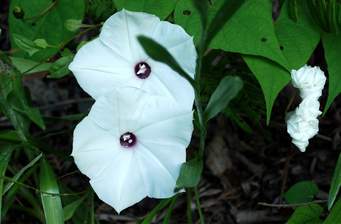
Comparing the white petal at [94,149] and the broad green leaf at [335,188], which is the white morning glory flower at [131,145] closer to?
the white petal at [94,149]

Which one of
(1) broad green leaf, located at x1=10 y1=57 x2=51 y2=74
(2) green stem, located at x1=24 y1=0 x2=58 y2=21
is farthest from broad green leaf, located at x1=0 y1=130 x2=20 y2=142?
(2) green stem, located at x1=24 y1=0 x2=58 y2=21

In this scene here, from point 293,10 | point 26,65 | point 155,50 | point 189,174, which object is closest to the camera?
point 155,50

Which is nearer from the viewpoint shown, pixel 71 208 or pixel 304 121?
pixel 304 121

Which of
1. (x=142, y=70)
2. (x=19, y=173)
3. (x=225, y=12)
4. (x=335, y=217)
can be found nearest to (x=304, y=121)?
(x=335, y=217)

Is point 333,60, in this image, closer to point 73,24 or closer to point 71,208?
point 73,24

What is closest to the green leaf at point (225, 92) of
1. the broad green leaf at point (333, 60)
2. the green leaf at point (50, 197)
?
the broad green leaf at point (333, 60)

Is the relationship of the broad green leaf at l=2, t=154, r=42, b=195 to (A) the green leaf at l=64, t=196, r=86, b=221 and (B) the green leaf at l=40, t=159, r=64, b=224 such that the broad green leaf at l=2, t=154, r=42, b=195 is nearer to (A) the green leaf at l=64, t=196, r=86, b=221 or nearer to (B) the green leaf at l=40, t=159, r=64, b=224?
(B) the green leaf at l=40, t=159, r=64, b=224

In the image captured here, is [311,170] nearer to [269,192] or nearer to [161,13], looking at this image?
[269,192]
